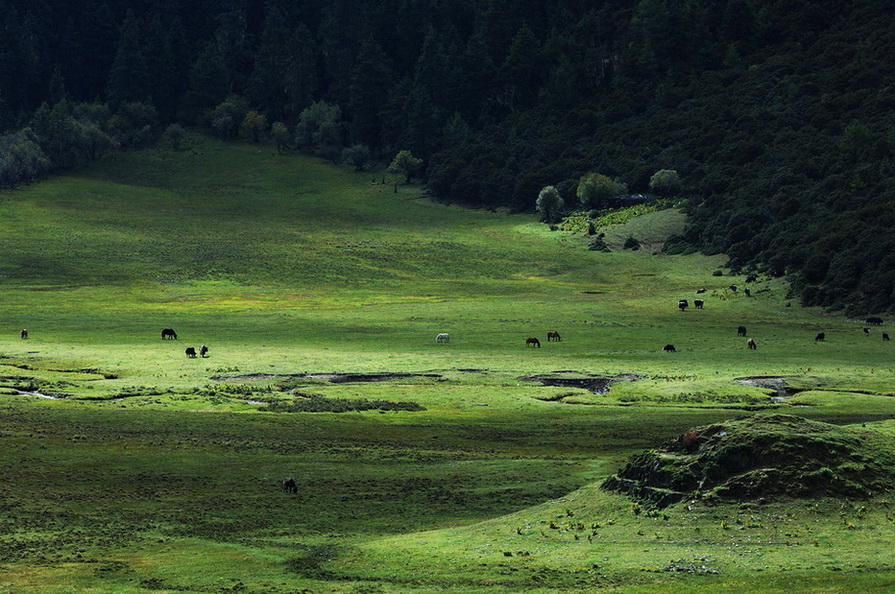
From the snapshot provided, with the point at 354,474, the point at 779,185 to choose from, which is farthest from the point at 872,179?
the point at 354,474

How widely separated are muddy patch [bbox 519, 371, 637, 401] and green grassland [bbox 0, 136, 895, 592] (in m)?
0.46

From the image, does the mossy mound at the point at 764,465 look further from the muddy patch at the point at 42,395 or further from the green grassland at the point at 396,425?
the muddy patch at the point at 42,395

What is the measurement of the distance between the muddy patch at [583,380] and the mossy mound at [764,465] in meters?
34.2

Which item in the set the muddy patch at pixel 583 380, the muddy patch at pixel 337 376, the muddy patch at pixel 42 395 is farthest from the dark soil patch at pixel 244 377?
the muddy patch at pixel 583 380

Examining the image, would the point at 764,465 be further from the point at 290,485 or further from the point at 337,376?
the point at 337,376

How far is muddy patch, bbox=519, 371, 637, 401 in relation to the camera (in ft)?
254

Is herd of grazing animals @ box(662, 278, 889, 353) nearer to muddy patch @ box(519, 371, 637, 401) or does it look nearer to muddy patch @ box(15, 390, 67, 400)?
muddy patch @ box(519, 371, 637, 401)

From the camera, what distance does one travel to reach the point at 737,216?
166 m

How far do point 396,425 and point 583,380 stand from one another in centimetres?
1922

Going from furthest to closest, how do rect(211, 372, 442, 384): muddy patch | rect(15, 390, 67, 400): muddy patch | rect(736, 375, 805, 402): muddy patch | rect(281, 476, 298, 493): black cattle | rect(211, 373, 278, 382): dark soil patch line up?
rect(211, 372, 442, 384): muddy patch, rect(211, 373, 278, 382): dark soil patch, rect(736, 375, 805, 402): muddy patch, rect(15, 390, 67, 400): muddy patch, rect(281, 476, 298, 493): black cattle

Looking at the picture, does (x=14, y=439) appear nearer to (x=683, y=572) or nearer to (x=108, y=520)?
(x=108, y=520)

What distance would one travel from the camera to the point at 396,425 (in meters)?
63.9

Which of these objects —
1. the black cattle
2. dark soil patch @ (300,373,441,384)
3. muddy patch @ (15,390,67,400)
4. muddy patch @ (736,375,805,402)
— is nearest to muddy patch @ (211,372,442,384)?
dark soil patch @ (300,373,441,384)

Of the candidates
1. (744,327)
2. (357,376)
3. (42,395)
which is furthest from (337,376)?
(744,327)
